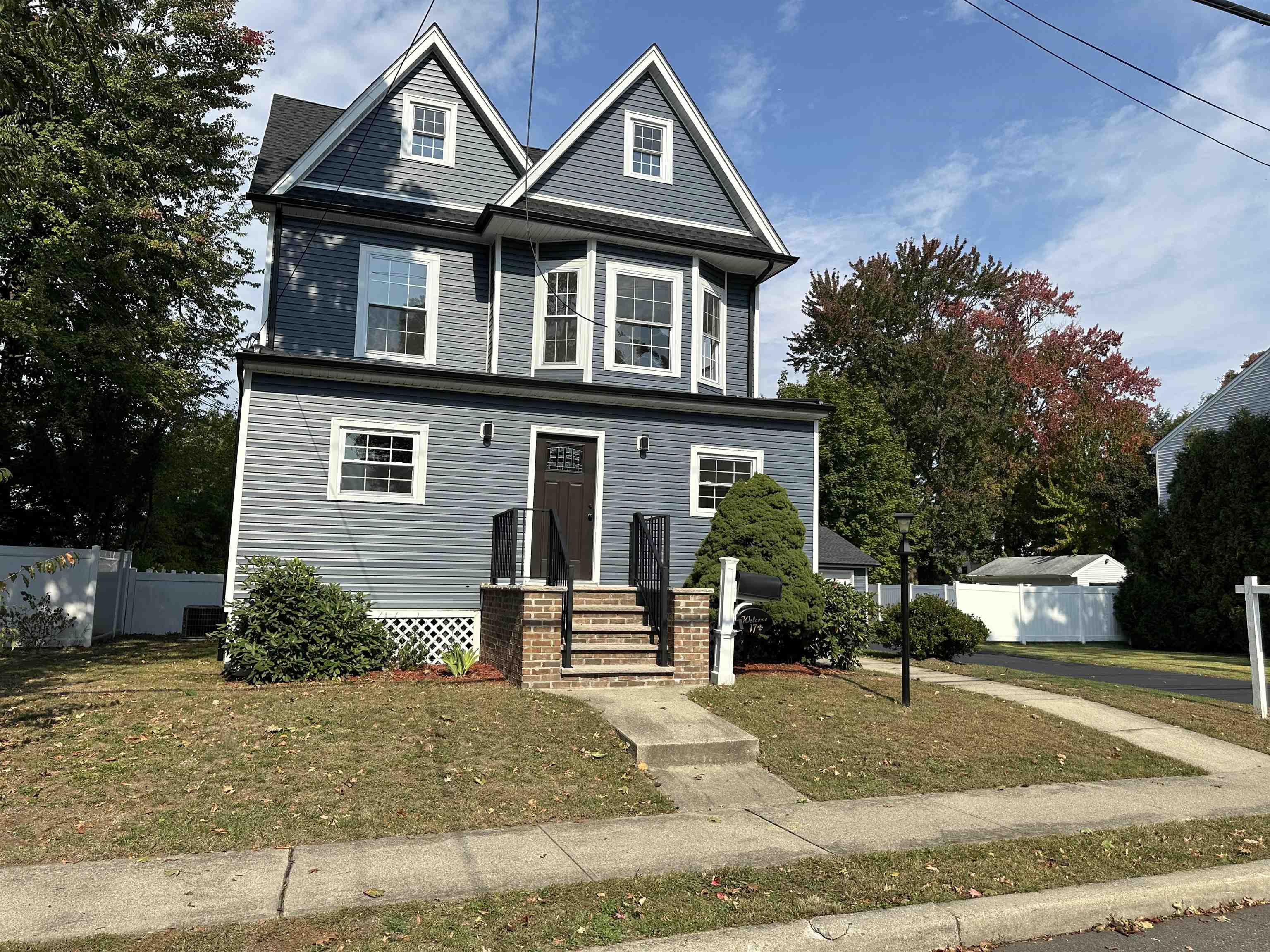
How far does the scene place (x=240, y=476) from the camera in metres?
12.1

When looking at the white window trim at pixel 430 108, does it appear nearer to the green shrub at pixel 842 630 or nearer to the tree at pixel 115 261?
the tree at pixel 115 261

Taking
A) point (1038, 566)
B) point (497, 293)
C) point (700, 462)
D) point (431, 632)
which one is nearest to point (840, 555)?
point (1038, 566)

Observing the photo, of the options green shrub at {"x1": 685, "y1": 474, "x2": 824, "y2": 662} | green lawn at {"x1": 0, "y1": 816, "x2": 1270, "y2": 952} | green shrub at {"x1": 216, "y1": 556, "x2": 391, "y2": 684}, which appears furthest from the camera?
green shrub at {"x1": 685, "y1": 474, "x2": 824, "y2": 662}

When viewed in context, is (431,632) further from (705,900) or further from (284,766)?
(705,900)

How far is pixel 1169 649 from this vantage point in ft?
85.8

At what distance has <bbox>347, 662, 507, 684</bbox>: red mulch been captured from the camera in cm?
1055

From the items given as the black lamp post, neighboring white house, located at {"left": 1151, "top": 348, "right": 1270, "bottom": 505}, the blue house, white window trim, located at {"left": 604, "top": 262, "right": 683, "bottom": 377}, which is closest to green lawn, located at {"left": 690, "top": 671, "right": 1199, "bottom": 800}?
the black lamp post

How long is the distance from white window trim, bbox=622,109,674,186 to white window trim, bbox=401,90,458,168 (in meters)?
3.07

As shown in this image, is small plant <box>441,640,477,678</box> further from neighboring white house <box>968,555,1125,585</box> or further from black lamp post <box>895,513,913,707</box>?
neighboring white house <box>968,555,1125,585</box>

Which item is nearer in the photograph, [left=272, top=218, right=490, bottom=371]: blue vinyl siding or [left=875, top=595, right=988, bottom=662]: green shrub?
[left=272, top=218, right=490, bottom=371]: blue vinyl siding

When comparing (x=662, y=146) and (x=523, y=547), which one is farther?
(x=662, y=146)

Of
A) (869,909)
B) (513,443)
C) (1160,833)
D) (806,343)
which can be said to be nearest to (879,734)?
(1160,833)

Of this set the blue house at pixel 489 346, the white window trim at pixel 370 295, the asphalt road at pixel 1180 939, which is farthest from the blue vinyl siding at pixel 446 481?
the asphalt road at pixel 1180 939

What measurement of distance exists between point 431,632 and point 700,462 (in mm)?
5172
